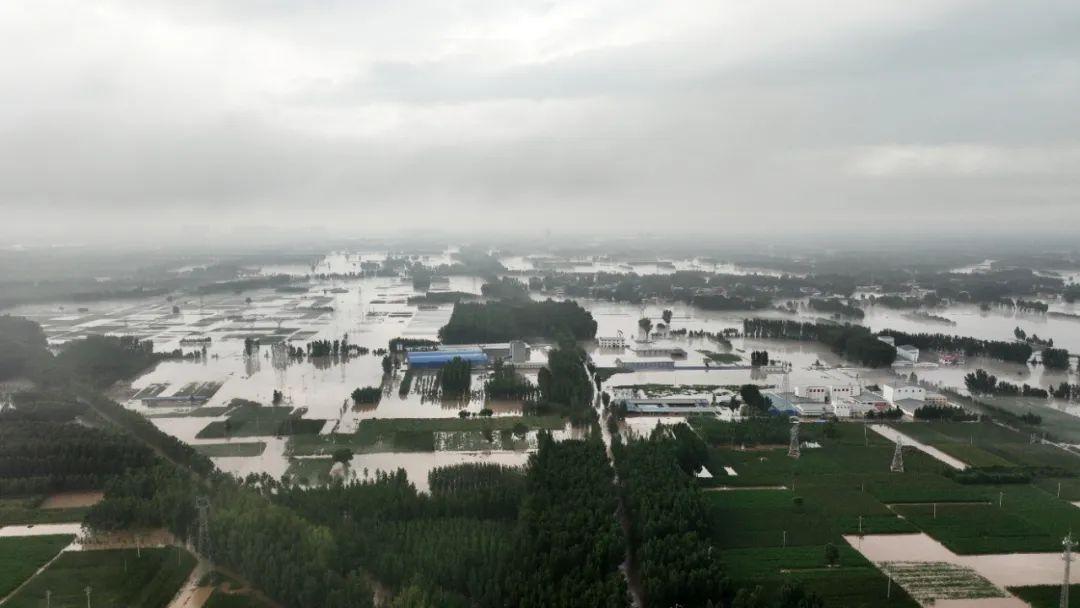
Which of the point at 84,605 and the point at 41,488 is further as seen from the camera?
the point at 41,488

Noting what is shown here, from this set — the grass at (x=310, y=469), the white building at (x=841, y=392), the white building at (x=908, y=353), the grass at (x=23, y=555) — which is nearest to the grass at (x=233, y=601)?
the grass at (x=23, y=555)

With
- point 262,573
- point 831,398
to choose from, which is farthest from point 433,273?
point 262,573

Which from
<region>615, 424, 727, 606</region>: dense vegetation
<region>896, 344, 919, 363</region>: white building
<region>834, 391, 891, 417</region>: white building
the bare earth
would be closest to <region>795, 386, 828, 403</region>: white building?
<region>834, 391, 891, 417</region>: white building

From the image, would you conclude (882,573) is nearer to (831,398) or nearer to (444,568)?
(444,568)

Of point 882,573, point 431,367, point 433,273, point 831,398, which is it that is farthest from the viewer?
point 433,273

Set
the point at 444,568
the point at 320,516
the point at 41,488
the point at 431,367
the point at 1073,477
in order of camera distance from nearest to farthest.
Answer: the point at 444,568 → the point at 320,516 → the point at 41,488 → the point at 1073,477 → the point at 431,367

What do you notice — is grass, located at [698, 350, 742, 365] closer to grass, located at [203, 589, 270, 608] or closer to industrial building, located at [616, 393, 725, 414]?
industrial building, located at [616, 393, 725, 414]
